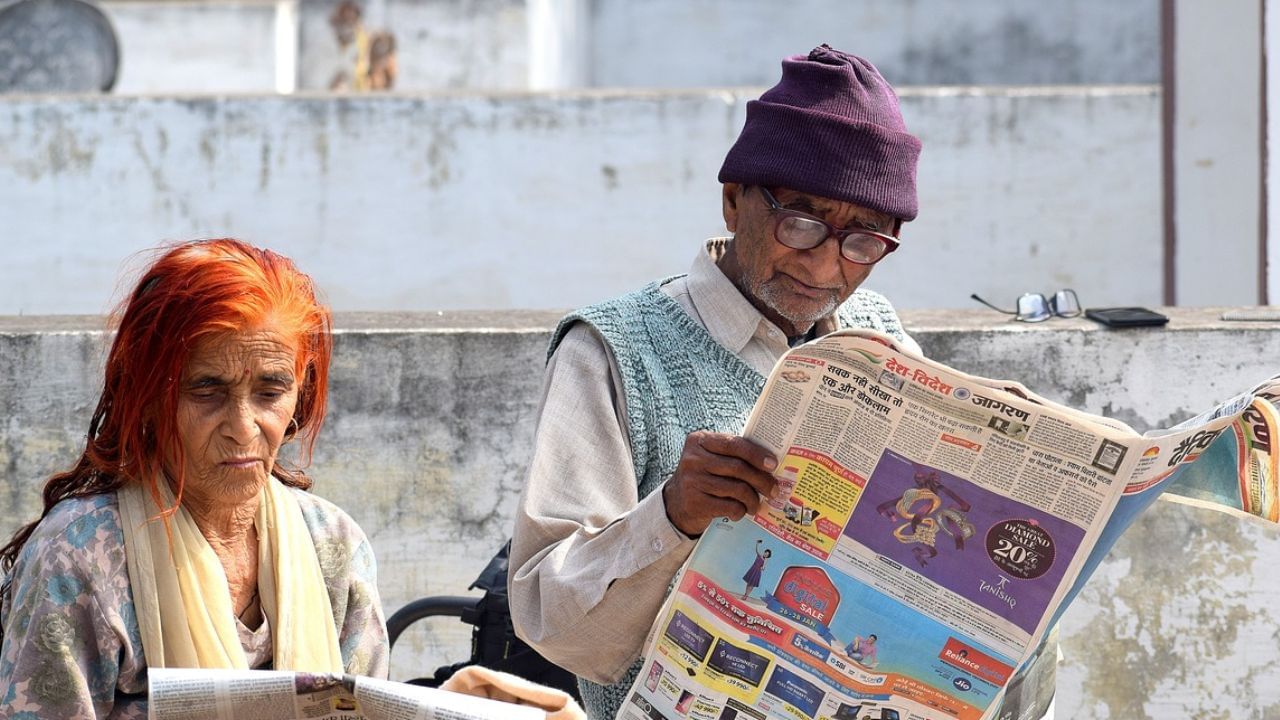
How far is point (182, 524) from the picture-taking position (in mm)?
2721

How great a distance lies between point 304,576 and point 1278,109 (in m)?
5.89

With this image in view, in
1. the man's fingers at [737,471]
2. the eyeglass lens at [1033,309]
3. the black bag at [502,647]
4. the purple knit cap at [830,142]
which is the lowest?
the black bag at [502,647]

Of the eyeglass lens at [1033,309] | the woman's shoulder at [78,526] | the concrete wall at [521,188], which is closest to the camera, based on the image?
the woman's shoulder at [78,526]

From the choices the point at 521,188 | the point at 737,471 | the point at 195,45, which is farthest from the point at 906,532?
the point at 195,45

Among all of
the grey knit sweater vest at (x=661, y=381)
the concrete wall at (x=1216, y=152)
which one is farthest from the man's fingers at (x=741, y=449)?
the concrete wall at (x=1216, y=152)

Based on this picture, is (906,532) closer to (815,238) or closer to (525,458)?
(815,238)

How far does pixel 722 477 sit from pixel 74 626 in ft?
3.32

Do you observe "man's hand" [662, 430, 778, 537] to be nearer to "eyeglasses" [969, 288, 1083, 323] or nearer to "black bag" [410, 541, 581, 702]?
"black bag" [410, 541, 581, 702]

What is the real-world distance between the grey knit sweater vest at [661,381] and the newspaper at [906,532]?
284mm

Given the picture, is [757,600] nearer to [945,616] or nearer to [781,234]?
[945,616]

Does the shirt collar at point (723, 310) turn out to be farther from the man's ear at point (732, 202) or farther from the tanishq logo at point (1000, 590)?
the tanishq logo at point (1000, 590)

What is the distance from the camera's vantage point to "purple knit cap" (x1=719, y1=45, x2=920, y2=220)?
2738 millimetres

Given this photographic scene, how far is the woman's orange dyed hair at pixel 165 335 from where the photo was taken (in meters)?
2.66

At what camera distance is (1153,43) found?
628 inches
